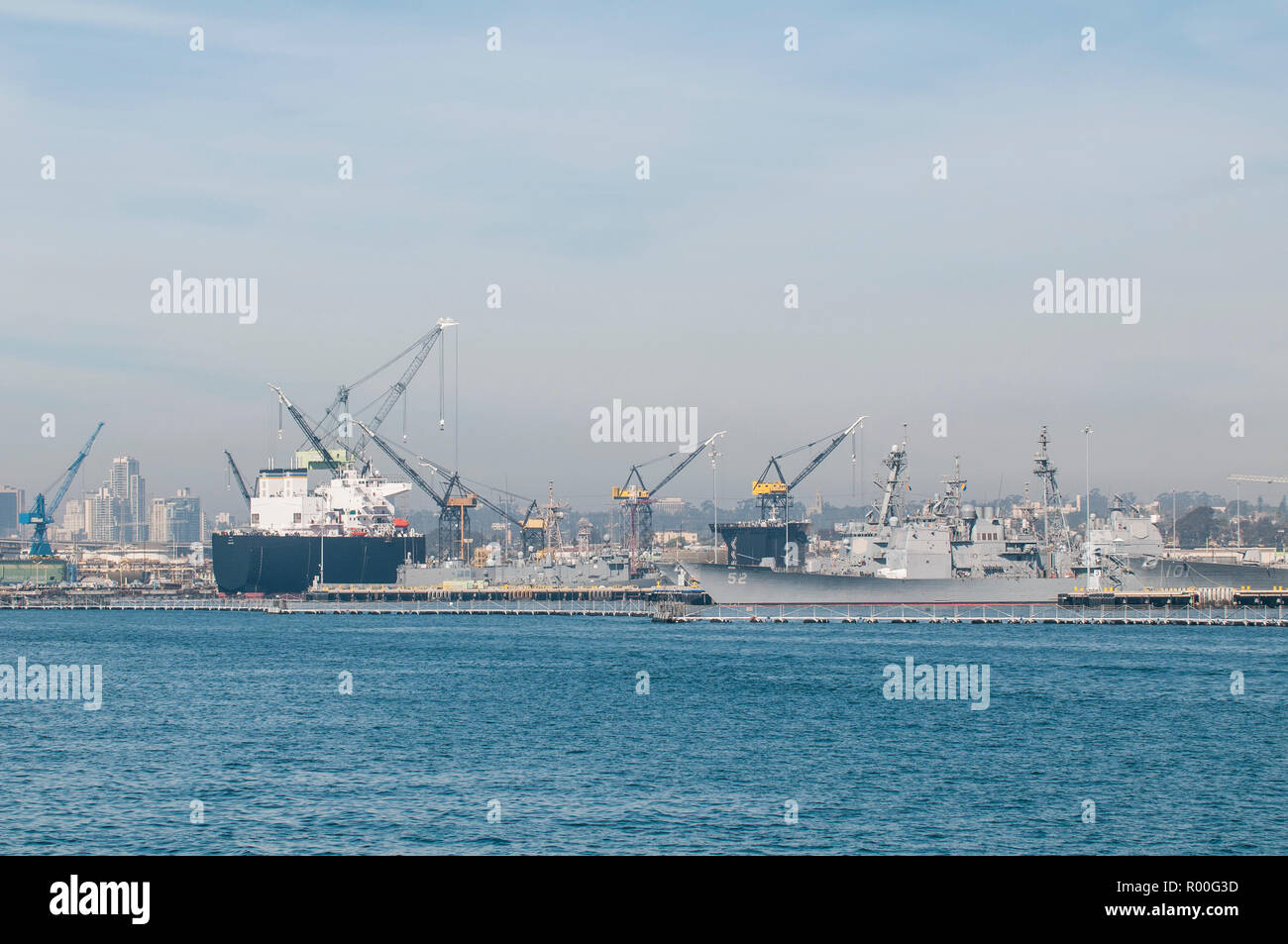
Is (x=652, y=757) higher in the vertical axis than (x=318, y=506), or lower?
lower

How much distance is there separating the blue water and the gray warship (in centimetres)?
3579

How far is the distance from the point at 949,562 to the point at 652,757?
252 ft

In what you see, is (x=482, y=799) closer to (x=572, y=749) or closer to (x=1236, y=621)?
(x=572, y=749)

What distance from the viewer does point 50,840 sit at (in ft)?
83.8

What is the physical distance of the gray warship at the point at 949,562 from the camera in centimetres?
10656

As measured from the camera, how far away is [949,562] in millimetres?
107688

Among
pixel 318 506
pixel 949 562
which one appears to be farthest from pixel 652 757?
pixel 318 506

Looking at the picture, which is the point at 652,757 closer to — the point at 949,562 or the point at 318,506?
the point at 949,562

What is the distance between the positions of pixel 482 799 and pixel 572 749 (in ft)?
24.5

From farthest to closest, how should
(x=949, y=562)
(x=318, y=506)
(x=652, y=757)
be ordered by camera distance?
(x=318, y=506)
(x=949, y=562)
(x=652, y=757)

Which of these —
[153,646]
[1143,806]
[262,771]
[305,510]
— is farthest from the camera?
[305,510]

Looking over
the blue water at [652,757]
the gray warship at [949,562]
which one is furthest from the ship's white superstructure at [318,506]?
the blue water at [652,757]
